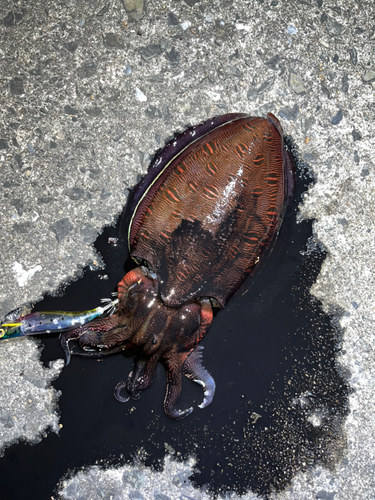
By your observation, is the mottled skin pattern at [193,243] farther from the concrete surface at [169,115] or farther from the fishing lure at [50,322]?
the concrete surface at [169,115]

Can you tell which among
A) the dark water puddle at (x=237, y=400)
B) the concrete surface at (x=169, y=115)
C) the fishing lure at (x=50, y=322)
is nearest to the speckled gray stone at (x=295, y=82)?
the concrete surface at (x=169, y=115)

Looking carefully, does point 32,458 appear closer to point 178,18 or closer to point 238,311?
point 238,311

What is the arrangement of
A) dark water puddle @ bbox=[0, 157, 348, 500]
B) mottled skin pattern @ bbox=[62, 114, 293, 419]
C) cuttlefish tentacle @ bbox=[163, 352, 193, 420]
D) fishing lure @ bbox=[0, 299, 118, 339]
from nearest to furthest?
1. mottled skin pattern @ bbox=[62, 114, 293, 419]
2. cuttlefish tentacle @ bbox=[163, 352, 193, 420]
3. fishing lure @ bbox=[0, 299, 118, 339]
4. dark water puddle @ bbox=[0, 157, 348, 500]

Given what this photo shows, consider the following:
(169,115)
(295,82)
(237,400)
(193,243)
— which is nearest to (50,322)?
(193,243)

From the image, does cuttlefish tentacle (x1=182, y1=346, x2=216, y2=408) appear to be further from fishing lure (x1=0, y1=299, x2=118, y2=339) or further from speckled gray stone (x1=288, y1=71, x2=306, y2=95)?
speckled gray stone (x1=288, y1=71, x2=306, y2=95)

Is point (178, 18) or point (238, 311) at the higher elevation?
point (178, 18)

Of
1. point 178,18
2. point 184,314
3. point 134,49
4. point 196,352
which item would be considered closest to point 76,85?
point 134,49

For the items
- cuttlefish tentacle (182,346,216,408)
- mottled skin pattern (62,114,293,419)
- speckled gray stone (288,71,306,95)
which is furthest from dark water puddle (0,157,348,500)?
speckled gray stone (288,71,306,95)
